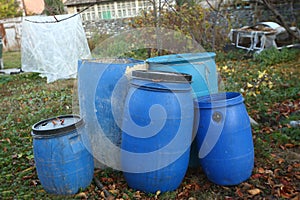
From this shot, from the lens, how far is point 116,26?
10.8 m

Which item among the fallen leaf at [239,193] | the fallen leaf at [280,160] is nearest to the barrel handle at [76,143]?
the fallen leaf at [239,193]

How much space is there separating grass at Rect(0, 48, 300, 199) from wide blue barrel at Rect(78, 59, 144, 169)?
0.24 m

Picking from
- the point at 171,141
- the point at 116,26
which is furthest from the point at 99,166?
the point at 116,26

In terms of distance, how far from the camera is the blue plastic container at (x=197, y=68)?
7.77ft

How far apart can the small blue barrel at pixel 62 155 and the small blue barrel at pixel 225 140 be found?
2.97 feet

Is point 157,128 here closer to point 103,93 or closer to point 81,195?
point 103,93

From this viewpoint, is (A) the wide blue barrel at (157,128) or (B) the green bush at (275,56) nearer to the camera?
(A) the wide blue barrel at (157,128)

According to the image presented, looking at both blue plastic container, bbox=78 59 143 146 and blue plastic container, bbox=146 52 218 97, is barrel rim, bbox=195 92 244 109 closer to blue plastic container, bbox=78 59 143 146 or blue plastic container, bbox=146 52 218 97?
blue plastic container, bbox=146 52 218 97

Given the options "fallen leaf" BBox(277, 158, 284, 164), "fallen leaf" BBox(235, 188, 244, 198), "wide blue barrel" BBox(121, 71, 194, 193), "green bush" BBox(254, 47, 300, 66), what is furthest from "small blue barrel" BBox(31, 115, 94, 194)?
"green bush" BBox(254, 47, 300, 66)

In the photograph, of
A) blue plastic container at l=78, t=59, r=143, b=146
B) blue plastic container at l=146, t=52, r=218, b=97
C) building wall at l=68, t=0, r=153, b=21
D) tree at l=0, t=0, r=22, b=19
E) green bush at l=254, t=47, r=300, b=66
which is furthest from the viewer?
tree at l=0, t=0, r=22, b=19

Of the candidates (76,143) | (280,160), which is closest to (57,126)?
(76,143)

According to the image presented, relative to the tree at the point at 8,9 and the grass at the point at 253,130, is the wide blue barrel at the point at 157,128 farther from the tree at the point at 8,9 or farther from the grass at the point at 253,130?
the tree at the point at 8,9

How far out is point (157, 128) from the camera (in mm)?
2016

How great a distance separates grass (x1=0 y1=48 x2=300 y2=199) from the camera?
7.35ft
